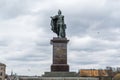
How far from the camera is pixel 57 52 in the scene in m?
42.9

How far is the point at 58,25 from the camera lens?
44.5 m

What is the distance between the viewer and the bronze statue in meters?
44.1

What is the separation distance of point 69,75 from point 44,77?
281 cm

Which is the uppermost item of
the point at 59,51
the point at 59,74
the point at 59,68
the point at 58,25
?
the point at 58,25

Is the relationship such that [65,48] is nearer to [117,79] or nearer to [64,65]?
[64,65]

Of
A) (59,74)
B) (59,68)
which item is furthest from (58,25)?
(59,74)

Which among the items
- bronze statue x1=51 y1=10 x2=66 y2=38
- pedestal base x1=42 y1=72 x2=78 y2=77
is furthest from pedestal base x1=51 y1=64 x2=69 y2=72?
bronze statue x1=51 y1=10 x2=66 y2=38

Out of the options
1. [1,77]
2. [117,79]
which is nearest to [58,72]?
[117,79]

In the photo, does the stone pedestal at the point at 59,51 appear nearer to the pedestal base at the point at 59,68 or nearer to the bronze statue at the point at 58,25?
the pedestal base at the point at 59,68

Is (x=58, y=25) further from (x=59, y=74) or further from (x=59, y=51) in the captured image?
(x=59, y=74)

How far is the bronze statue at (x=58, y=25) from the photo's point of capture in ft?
145

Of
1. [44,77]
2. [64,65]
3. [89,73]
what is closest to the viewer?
[44,77]

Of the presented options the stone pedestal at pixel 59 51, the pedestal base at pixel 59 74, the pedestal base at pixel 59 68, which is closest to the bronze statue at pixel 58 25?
the stone pedestal at pixel 59 51

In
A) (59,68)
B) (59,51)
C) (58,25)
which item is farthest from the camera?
(58,25)
